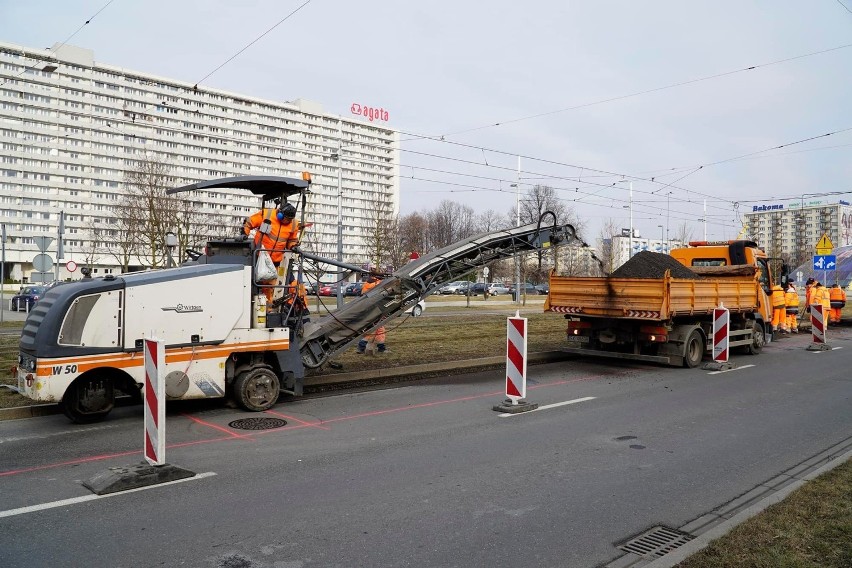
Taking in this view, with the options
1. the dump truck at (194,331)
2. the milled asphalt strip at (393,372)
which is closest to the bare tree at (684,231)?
the milled asphalt strip at (393,372)

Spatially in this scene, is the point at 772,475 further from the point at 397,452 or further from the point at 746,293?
the point at 746,293

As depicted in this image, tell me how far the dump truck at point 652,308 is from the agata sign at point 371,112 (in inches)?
3992

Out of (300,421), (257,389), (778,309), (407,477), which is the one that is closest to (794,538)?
(407,477)

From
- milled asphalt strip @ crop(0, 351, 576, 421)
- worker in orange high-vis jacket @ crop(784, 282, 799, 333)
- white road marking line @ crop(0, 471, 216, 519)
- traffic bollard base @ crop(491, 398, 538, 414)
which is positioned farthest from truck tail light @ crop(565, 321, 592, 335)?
worker in orange high-vis jacket @ crop(784, 282, 799, 333)

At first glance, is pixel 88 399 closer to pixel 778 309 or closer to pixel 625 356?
pixel 625 356

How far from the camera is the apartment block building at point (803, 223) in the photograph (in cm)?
8725

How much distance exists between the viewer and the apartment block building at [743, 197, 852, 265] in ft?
286

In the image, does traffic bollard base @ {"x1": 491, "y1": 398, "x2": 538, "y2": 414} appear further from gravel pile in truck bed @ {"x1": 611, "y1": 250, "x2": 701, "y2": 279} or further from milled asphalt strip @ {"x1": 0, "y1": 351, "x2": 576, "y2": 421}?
gravel pile in truck bed @ {"x1": 611, "y1": 250, "x2": 701, "y2": 279}

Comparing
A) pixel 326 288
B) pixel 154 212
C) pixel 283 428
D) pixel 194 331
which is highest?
pixel 154 212

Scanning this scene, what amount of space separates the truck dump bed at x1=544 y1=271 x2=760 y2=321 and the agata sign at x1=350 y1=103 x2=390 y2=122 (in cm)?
10163

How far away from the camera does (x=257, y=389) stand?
335 inches

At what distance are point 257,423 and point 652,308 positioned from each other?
309 inches

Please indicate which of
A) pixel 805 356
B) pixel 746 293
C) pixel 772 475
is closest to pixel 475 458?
pixel 772 475

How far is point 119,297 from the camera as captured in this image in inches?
291
